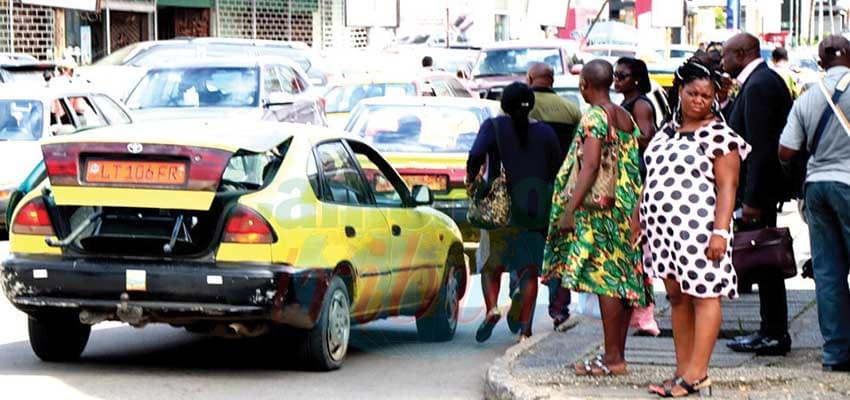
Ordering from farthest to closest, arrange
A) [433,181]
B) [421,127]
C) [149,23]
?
[149,23]
[421,127]
[433,181]

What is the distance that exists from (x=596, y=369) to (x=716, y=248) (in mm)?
1257

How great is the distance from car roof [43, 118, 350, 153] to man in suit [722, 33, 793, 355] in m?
2.44

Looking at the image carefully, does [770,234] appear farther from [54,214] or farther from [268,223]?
[54,214]

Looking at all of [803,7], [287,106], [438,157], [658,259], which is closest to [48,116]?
[287,106]

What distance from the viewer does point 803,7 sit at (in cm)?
12069

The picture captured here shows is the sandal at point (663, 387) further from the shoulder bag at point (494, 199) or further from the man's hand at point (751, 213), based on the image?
the shoulder bag at point (494, 199)

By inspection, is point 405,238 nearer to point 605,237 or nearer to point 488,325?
point 488,325

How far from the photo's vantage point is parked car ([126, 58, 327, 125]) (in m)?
20.4

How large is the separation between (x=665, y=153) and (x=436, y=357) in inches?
116

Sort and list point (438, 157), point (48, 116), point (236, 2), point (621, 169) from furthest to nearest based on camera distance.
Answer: point (236, 2)
point (48, 116)
point (438, 157)
point (621, 169)

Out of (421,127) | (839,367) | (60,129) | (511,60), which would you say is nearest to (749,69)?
(839,367)

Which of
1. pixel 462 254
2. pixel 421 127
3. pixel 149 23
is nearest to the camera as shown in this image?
pixel 462 254

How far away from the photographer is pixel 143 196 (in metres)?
9.52

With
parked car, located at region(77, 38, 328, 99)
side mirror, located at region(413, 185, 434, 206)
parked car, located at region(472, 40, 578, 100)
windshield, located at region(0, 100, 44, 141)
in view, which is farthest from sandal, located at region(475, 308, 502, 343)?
parked car, located at region(472, 40, 578, 100)
